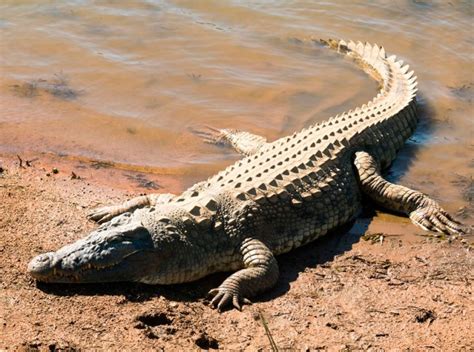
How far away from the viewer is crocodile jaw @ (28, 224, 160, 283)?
4.88 meters

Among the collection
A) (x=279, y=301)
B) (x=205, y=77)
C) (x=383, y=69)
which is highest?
(x=383, y=69)

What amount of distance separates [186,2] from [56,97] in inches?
161

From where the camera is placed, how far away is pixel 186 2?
1184 centimetres

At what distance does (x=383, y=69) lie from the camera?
9.04 metres

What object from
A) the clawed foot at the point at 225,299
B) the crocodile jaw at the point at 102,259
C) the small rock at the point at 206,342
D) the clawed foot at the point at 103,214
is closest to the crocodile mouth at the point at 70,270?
the crocodile jaw at the point at 102,259

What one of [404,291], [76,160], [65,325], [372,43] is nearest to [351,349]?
[404,291]

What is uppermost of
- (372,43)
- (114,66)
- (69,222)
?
(372,43)

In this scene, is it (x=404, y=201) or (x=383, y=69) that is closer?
(x=404, y=201)

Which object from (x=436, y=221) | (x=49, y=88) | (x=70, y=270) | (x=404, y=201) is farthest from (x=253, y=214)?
(x=49, y=88)

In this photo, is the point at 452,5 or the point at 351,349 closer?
the point at 351,349

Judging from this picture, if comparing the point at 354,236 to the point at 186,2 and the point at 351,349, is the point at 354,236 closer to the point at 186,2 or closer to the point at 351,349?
the point at 351,349

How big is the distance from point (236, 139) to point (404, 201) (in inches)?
91.9

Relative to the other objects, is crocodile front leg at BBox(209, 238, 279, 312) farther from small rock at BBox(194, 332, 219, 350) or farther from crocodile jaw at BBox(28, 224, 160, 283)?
crocodile jaw at BBox(28, 224, 160, 283)

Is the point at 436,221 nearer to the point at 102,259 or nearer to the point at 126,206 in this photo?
the point at 126,206
